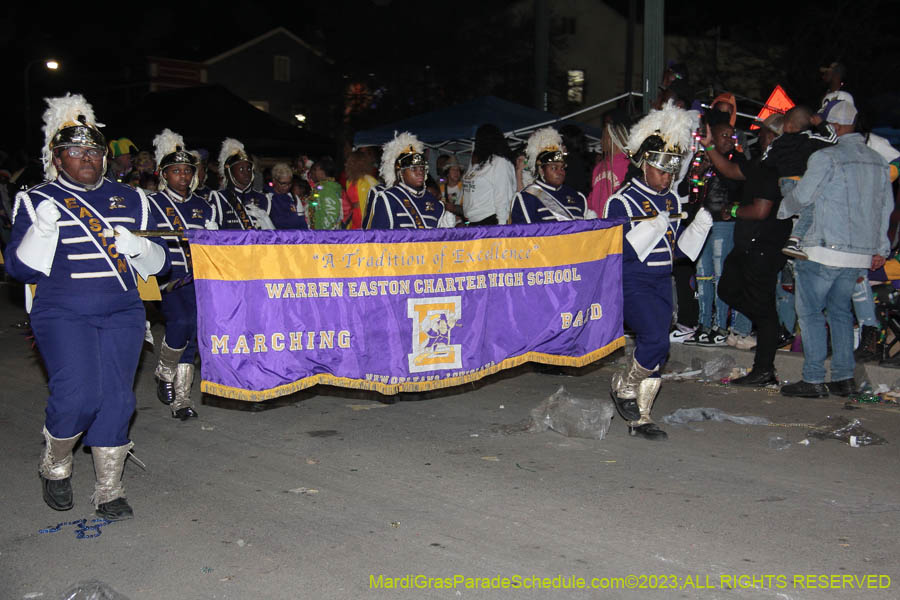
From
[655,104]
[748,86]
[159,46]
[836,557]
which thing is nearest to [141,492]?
[836,557]

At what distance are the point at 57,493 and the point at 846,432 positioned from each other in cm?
527

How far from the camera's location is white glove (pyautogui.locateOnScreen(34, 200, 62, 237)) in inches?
192

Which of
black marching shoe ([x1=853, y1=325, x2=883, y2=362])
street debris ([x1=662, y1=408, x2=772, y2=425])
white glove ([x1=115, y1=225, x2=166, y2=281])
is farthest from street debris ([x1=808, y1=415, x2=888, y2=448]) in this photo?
white glove ([x1=115, y1=225, x2=166, y2=281])

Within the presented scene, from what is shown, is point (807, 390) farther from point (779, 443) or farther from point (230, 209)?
point (230, 209)

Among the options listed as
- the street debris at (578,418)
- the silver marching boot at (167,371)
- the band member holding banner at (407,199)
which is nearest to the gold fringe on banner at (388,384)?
the street debris at (578,418)

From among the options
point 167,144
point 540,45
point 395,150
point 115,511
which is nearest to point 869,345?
point 395,150

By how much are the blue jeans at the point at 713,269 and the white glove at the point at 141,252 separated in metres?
6.06

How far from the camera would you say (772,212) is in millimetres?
8383

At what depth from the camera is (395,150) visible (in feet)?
30.0

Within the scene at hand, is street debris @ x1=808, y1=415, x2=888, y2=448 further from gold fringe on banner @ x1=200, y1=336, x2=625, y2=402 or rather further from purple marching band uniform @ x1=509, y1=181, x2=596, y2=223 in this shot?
purple marching band uniform @ x1=509, y1=181, x2=596, y2=223

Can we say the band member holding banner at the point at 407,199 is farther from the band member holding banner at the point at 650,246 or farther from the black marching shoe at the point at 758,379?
the black marching shoe at the point at 758,379

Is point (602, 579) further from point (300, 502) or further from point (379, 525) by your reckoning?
point (300, 502)

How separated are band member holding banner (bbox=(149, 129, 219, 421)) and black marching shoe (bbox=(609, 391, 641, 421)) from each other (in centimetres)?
339

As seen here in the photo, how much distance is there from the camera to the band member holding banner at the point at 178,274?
7.58 meters
